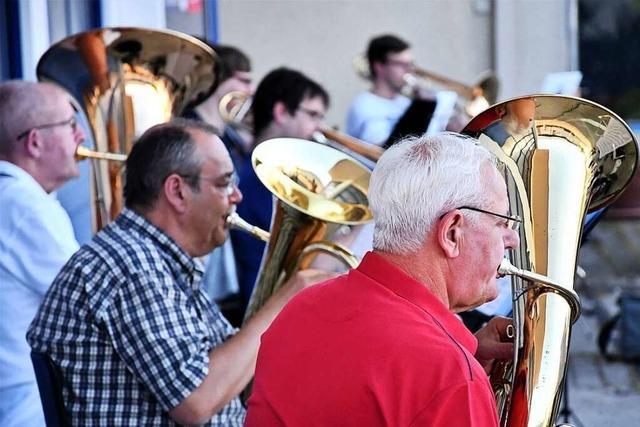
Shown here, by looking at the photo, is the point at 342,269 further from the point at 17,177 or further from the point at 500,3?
the point at 500,3

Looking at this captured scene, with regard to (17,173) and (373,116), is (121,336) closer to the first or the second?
(17,173)

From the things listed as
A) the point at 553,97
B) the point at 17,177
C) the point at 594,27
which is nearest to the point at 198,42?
the point at 17,177

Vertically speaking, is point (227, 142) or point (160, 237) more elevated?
point (160, 237)

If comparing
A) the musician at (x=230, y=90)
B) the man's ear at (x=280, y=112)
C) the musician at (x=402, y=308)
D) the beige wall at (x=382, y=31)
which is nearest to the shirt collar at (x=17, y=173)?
the musician at (x=402, y=308)

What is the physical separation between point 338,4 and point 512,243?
5.99m

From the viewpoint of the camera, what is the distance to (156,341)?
2.27 m

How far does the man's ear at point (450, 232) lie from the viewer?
1.73 metres

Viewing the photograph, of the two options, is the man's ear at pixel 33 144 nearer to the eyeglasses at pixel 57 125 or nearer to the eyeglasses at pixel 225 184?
the eyeglasses at pixel 57 125

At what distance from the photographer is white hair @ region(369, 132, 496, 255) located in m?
1.73

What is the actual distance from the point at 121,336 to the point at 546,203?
865 millimetres

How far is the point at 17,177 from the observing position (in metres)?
2.90

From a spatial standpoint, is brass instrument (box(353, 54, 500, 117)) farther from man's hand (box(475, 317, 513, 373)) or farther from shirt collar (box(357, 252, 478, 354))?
shirt collar (box(357, 252, 478, 354))

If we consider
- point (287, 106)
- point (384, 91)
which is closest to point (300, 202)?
point (287, 106)

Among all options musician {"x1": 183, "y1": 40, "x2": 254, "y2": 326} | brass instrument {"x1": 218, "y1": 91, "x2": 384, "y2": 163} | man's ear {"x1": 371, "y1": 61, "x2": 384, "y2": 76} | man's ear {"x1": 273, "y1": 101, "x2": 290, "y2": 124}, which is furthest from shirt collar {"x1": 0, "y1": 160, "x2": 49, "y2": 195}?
man's ear {"x1": 371, "y1": 61, "x2": 384, "y2": 76}
